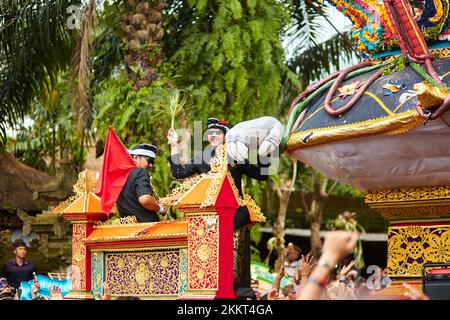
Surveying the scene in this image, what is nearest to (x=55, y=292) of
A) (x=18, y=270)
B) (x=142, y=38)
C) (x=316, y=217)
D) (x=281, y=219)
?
(x=18, y=270)

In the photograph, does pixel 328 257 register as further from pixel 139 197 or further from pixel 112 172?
pixel 112 172

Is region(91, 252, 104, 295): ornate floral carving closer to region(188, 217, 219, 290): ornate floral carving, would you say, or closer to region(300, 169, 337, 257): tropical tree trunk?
region(188, 217, 219, 290): ornate floral carving

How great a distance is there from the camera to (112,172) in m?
7.96

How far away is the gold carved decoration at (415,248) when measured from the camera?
267 inches

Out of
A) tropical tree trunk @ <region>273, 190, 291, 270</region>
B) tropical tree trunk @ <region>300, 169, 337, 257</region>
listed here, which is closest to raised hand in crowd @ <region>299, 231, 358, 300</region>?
tropical tree trunk @ <region>273, 190, 291, 270</region>

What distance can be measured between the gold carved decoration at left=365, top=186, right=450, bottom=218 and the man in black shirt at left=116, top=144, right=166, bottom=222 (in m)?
1.84

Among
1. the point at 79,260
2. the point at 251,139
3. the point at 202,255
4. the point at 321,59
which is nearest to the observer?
the point at 202,255

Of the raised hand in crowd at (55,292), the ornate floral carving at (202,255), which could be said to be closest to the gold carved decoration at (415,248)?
the ornate floral carving at (202,255)

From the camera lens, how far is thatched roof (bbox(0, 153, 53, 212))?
14703 mm

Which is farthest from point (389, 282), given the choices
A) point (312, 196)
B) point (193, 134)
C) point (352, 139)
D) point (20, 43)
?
point (312, 196)

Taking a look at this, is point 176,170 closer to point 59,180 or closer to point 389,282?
point 389,282

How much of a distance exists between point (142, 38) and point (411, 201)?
6.06 meters

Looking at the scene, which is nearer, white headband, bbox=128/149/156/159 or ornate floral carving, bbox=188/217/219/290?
ornate floral carving, bbox=188/217/219/290

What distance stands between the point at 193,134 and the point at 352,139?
5.53 m
